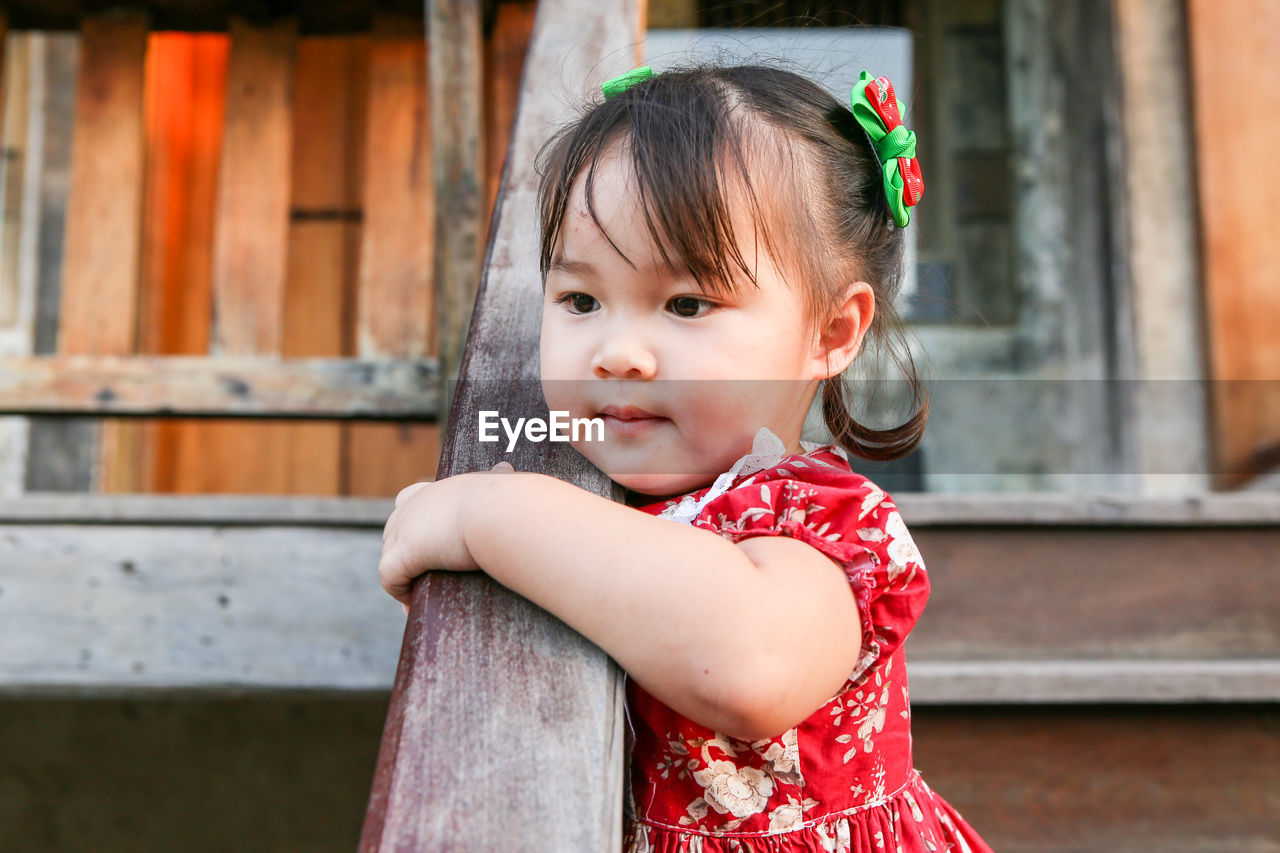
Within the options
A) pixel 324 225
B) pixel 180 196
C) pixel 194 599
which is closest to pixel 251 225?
pixel 324 225

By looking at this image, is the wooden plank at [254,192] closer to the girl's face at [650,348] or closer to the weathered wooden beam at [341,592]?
the weathered wooden beam at [341,592]

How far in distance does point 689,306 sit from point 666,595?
1.01 ft

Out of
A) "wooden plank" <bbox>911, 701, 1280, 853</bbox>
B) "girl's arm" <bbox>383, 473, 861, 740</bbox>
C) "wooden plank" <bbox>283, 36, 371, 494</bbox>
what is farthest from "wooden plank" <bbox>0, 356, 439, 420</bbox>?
"girl's arm" <bbox>383, 473, 861, 740</bbox>

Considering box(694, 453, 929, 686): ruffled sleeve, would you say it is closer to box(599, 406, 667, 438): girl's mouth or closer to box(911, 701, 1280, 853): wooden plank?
box(599, 406, 667, 438): girl's mouth

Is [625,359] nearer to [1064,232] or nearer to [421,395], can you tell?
[421,395]

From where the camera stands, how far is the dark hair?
81cm

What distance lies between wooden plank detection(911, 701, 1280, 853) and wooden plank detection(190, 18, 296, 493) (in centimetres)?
194

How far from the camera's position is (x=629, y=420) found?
0.83 meters

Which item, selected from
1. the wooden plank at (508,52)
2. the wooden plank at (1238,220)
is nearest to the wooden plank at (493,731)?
the wooden plank at (508,52)

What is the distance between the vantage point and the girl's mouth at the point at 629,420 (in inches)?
32.7

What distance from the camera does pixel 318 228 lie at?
122 inches

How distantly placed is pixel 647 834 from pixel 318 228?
2.72m

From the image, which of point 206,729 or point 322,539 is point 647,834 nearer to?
point 322,539

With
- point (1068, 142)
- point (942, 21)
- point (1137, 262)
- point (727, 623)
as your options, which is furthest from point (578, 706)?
point (942, 21)
